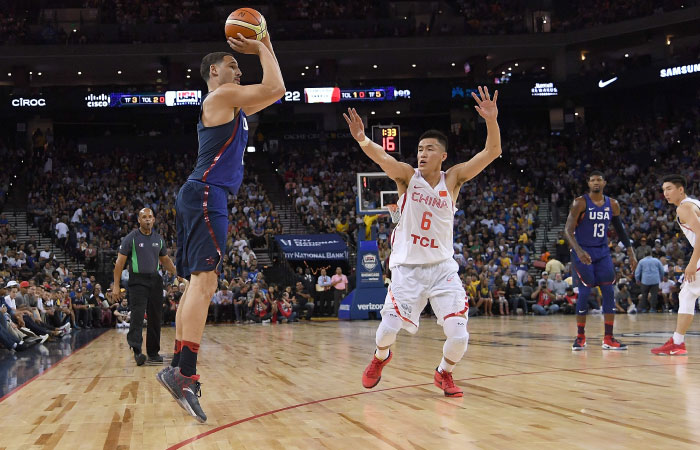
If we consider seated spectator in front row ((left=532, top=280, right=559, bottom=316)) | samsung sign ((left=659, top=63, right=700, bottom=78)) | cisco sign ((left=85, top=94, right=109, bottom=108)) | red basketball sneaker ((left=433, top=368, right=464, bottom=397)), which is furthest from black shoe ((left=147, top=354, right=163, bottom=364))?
samsung sign ((left=659, top=63, right=700, bottom=78))

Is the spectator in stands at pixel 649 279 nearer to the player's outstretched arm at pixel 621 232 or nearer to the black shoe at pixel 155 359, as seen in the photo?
the player's outstretched arm at pixel 621 232

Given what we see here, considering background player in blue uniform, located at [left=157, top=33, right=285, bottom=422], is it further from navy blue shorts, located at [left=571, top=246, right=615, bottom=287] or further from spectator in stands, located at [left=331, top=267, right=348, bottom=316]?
spectator in stands, located at [left=331, top=267, right=348, bottom=316]

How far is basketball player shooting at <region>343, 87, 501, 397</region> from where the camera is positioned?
544cm

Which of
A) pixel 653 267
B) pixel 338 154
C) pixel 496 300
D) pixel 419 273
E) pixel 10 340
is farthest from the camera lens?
pixel 338 154

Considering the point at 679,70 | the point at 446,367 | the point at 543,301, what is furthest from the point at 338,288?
the point at 679,70

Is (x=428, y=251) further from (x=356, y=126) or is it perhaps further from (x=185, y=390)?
(x=185, y=390)

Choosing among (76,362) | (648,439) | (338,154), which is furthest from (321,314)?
(648,439)

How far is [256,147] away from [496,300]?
17514 mm

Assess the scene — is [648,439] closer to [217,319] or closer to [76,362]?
[76,362]

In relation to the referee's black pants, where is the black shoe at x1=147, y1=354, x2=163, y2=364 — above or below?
below

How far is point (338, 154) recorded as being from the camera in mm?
34875

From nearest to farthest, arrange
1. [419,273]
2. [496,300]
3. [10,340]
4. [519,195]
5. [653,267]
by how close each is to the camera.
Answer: [419,273]
[10,340]
[653,267]
[496,300]
[519,195]

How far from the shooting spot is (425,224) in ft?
18.1

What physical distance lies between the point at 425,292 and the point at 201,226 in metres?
1.71
